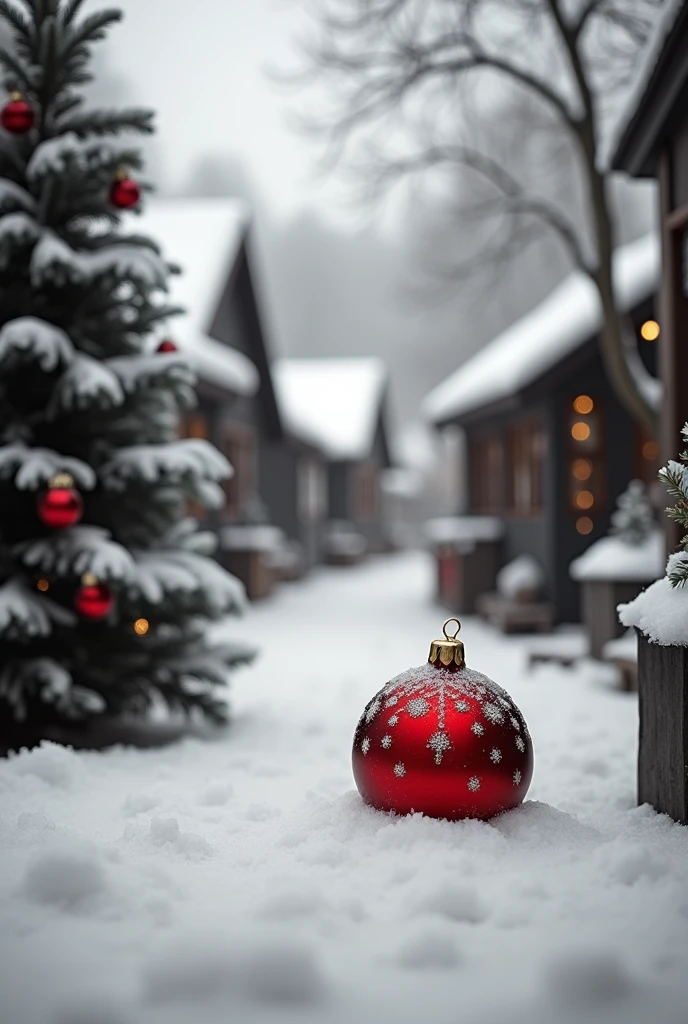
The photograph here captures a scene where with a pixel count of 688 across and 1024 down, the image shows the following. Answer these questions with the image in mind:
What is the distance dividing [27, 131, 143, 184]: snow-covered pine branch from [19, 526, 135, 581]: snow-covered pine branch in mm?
1947

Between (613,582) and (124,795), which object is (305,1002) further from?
(613,582)

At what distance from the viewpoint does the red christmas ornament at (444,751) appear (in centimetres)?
328

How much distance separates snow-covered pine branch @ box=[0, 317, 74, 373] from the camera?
4.85 m

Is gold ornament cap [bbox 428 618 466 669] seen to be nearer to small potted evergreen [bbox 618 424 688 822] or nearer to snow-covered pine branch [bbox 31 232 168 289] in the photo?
small potted evergreen [bbox 618 424 688 822]

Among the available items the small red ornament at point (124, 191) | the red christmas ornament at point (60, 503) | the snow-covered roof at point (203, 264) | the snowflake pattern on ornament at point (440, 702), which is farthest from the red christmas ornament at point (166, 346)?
the snow-covered roof at point (203, 264)

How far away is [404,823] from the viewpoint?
3230 millimetres

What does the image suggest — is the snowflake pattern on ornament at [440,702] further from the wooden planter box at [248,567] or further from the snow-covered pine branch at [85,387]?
the wooden planter box at [248,567]

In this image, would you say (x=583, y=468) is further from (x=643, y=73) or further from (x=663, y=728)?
(x=663, y=728)

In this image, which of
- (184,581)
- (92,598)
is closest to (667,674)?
(184,581)

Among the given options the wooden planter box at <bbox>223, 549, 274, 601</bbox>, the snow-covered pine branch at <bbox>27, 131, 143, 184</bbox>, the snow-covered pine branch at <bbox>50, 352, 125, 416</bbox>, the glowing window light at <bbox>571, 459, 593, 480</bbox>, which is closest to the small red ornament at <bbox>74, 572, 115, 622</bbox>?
the snow-covered pine branch at <bbox>50, 352, 125, 416</bbox>

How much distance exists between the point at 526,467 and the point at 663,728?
9.43m

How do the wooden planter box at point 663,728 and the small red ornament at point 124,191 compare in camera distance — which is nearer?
the wooden planter box at point 663,728

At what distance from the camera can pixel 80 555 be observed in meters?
5.00

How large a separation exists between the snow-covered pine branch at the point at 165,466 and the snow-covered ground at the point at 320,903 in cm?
168
